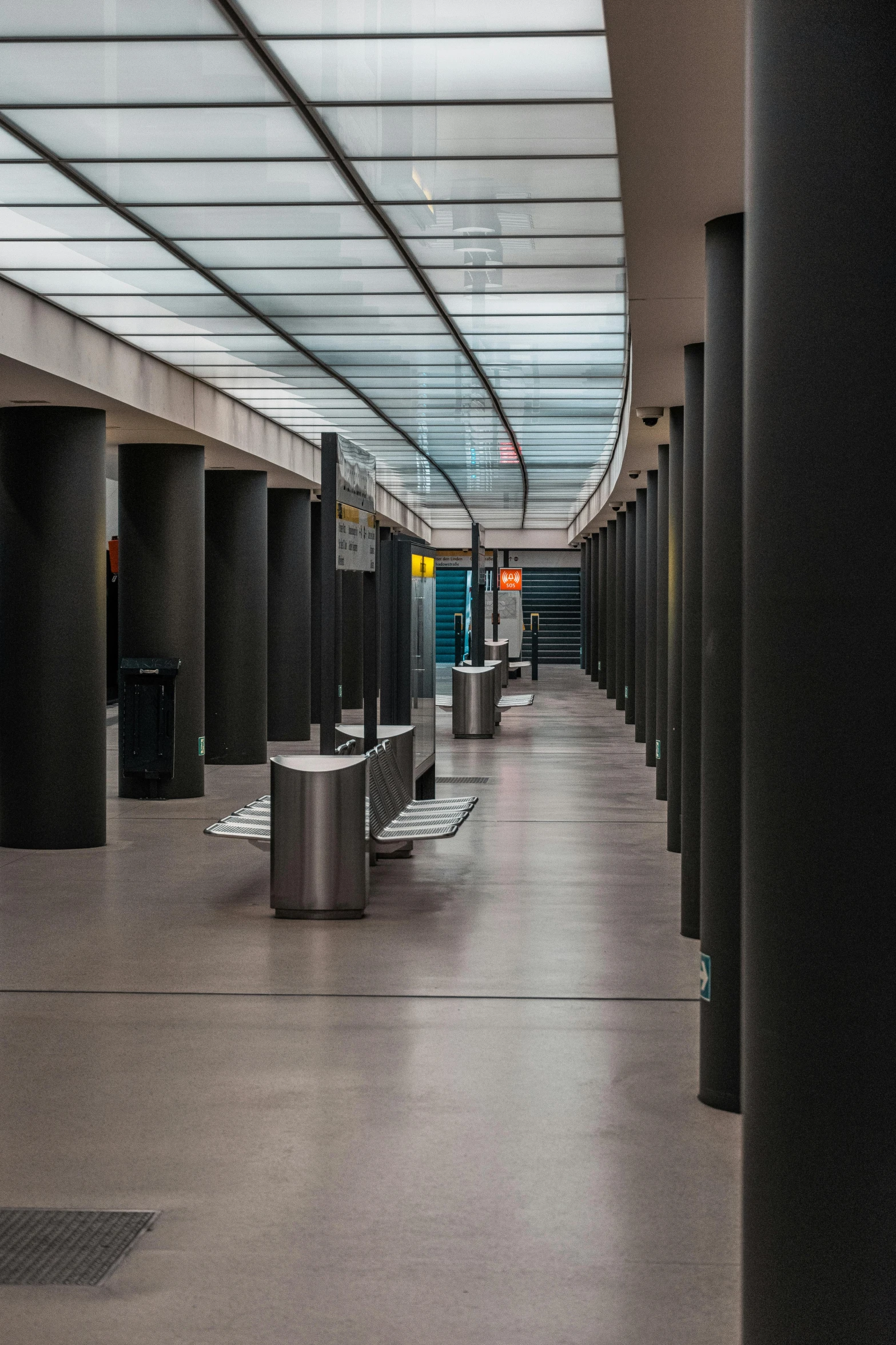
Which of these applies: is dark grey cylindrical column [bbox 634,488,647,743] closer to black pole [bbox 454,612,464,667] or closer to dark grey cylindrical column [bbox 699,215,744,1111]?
black pole [bbox 454,612,464,667]

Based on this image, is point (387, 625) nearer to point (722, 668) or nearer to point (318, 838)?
point (318, 838)

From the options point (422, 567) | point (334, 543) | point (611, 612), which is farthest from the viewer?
point (611, 612)

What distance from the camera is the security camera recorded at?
476 inches

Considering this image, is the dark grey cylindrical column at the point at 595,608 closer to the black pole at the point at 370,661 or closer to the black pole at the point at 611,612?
the black pole at the point at 611,612

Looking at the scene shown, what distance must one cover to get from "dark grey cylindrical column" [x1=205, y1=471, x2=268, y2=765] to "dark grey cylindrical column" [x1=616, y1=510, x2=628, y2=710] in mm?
9922

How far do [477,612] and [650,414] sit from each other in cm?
1114

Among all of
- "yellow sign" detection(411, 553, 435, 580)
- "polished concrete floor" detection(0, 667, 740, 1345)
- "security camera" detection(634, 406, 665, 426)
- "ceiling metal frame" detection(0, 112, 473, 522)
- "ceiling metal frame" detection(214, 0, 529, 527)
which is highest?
"ceiling metal frame" detection(0, 112, 473, 522)

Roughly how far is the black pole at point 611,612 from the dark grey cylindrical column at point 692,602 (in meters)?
21.4

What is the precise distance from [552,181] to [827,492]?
570 cm

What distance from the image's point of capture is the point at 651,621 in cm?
1661

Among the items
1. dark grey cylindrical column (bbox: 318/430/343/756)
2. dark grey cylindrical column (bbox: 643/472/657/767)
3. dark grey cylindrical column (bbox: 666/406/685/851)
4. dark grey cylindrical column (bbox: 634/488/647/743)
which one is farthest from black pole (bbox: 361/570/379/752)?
dark grey cylindrical column (bbox: 634/488/647/743)

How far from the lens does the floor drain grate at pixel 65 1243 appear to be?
3.84 m

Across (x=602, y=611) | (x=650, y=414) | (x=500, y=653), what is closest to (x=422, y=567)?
(x=650, y=414)

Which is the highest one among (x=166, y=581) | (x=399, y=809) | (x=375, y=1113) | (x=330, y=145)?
(x=330, y=145)
